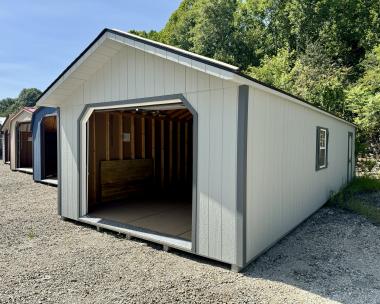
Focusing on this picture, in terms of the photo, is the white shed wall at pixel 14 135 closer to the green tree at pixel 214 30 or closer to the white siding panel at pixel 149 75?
the white siding panel at pixel 149 75

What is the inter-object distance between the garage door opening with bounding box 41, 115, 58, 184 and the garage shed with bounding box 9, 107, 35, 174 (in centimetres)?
219

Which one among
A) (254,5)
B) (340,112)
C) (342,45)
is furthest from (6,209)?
(254,5)

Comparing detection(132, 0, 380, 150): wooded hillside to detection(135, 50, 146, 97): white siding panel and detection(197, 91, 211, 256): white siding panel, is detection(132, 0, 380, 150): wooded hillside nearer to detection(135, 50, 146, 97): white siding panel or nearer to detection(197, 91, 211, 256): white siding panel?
detection(197, 91, 211, 256): white siding panel

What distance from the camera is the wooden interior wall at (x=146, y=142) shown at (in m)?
7.61

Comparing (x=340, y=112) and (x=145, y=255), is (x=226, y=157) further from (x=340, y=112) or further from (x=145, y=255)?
(x=340, y=112)

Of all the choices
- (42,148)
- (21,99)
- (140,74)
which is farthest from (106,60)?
(21,99)

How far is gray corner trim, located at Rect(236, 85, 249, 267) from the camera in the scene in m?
3.88

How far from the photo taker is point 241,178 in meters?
3.91

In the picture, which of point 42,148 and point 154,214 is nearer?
point 154,214

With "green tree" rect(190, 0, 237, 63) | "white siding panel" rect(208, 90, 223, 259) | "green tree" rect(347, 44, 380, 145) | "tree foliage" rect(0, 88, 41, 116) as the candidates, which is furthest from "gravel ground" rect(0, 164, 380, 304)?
"tree foliage" rect(0, 88, 41, 116)

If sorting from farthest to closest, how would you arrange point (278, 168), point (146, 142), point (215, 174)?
point (146, 142), point (278, 168), point (215, 174)

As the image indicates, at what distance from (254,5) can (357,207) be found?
2732 centimetres

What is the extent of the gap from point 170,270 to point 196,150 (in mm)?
1735

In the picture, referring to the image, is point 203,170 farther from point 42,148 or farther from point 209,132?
point 42,148
